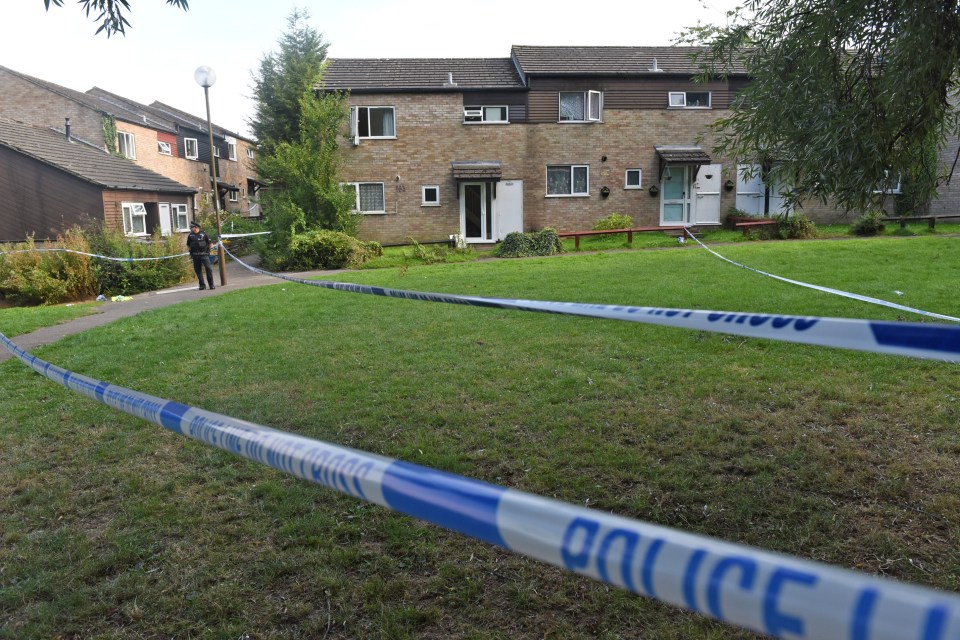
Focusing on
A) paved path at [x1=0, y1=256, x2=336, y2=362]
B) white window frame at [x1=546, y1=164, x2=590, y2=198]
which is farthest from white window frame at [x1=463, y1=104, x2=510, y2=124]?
paved path at [x1=0, y1=256, x2=336, y2=362]

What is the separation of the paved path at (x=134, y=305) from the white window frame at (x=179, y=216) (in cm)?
1404

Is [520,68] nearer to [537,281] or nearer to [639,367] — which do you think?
[537,281]

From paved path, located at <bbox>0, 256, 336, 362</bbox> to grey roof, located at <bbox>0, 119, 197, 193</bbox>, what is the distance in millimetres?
10369

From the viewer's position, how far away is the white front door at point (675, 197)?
28.2 meters

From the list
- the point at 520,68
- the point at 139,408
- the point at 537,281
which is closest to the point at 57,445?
the point at 139,408

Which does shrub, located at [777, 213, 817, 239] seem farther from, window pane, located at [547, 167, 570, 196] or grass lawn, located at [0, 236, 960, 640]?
grass lawn, located at [0, 236, 960, 640]

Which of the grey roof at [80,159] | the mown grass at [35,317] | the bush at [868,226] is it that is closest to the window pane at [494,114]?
the bush at [868,226]

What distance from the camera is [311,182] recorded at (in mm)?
23984

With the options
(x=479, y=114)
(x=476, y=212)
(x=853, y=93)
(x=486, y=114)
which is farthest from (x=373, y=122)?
(x=853, y=93)

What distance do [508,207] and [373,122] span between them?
6.21m

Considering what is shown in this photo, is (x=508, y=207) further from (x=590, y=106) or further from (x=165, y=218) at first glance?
(x=165, y=218)

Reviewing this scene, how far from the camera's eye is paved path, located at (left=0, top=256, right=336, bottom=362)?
10.4m

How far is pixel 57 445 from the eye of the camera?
539 centimetres

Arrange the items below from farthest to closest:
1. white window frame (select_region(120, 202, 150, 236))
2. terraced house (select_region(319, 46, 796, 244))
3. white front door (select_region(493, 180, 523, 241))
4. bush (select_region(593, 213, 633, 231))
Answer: white window frame (select_region(120, 202, 150, 236)) → white front door (select_region(493, 180, 523, 241)) → terraced house (select_region(319, 46, 796, 244)) → bush (select_region(593, 213, 633, 231))
